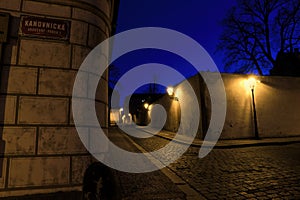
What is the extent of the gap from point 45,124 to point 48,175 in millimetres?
889

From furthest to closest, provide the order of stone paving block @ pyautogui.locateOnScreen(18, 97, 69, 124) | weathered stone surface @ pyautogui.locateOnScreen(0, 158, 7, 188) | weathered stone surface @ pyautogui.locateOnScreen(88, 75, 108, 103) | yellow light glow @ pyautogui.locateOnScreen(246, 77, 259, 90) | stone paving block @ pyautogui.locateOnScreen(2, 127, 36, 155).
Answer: yellow light glow @ pyautogui.locateOnScreen(246, 77, 259, 90), weathered stone surface @ pyautogui.locateOnScreen(88, 75, 108, 103), stone paving block @ pyautogui.locateOnScreen(18, 97, 69, 124), stone paving block @ pyautogui.locateOnScreen(2, 127, 36, 155), weathered stone surface @ pyautogui.locateOnScreen(0, 158, 7, 188)

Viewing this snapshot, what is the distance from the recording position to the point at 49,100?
3359mm

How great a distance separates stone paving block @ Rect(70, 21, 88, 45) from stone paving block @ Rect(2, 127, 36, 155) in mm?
1849

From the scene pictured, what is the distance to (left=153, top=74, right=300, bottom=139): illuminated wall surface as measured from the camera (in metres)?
11.4

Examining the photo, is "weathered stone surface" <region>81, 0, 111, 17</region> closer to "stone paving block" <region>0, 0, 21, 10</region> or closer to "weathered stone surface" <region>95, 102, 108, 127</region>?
"stone paving block" <region>0, 0, 21, 10</region>

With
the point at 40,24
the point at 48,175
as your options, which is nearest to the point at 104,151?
the point at 48,175

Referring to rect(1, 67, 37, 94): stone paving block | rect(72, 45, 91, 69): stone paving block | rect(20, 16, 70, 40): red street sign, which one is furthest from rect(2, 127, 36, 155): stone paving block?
rect(20, 16, 70, 40): red street sign

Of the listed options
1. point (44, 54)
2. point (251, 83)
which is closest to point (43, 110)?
point (44, 54)

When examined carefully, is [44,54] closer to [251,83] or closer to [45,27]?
[45,27]

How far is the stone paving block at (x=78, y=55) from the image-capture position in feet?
11.8

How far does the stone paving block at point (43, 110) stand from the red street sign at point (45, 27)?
1212 millimetres

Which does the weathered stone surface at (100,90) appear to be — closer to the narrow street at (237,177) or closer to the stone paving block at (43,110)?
the stone paving block at (43,110)

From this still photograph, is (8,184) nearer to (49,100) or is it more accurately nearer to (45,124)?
(45,124)

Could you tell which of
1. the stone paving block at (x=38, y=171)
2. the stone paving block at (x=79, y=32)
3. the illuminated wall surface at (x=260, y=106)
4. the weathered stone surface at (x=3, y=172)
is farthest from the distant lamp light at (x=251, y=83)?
the weathered stone surface at (x=3, y=172)
